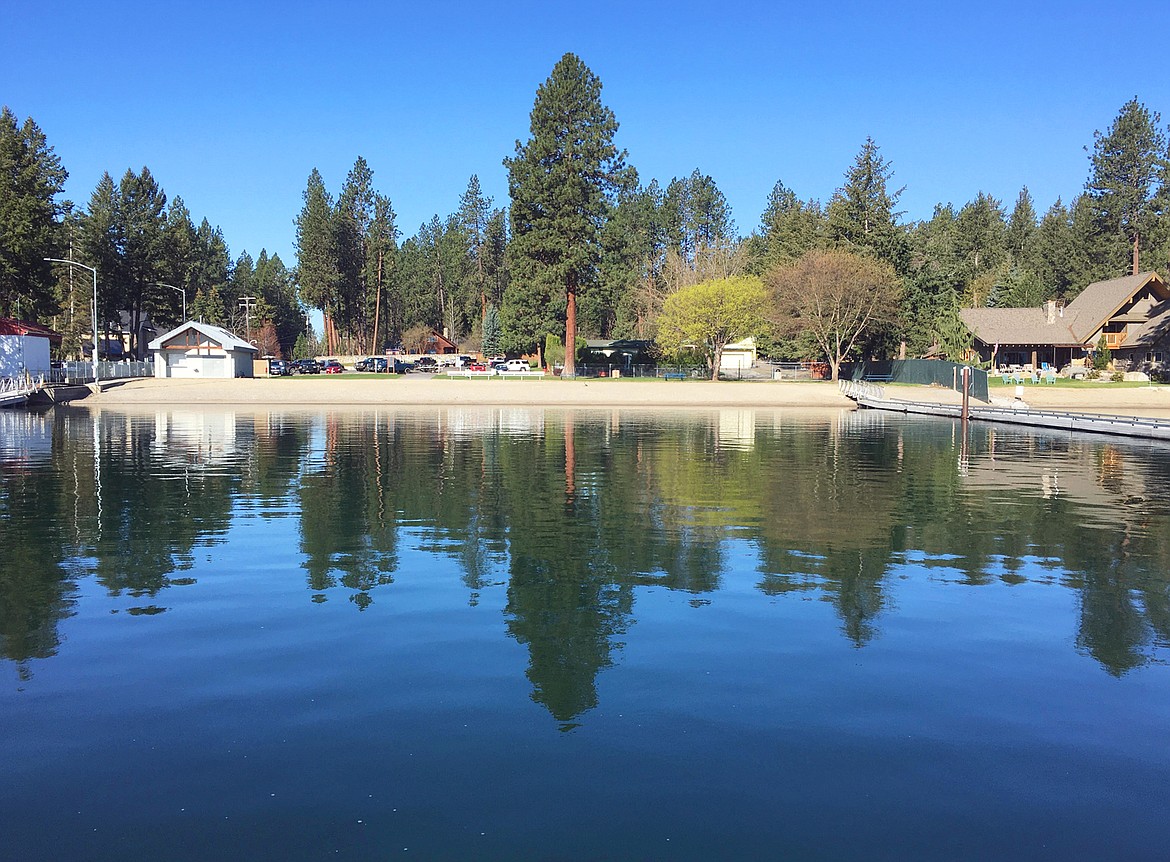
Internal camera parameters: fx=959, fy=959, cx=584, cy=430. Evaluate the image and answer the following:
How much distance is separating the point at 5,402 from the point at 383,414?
2461 cm

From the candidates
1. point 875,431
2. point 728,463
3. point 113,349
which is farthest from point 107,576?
point 113,349

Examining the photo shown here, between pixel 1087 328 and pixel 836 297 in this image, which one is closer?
pixel 836 297

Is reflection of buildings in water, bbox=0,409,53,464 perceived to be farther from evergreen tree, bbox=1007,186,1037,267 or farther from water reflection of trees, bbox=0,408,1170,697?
evergreen tree, bbox=1007,186,1037,267

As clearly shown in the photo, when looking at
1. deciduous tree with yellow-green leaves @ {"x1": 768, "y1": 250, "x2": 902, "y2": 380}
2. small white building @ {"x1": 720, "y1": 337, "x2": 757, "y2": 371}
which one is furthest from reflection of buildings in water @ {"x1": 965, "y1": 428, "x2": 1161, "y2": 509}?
small white building @ {"x1": 720, "y1": 337, "x2": 757, "y2": 371}

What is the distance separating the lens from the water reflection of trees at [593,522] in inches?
513

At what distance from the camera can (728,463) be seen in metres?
31.7

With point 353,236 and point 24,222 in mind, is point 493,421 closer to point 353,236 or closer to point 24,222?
point 24,222

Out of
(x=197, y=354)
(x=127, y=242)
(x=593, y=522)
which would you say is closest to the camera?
(x=593, y=522)

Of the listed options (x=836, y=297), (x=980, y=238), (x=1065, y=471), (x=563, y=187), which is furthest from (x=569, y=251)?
(x=980, y=238)

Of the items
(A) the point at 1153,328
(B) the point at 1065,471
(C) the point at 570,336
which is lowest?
(B) the point at 1065,471

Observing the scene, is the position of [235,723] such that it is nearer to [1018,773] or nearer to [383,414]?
[1018,773]

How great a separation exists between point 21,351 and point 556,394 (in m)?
40.2

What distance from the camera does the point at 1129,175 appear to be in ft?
382

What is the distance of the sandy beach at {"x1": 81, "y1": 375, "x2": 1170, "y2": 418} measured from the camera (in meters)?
68.4
